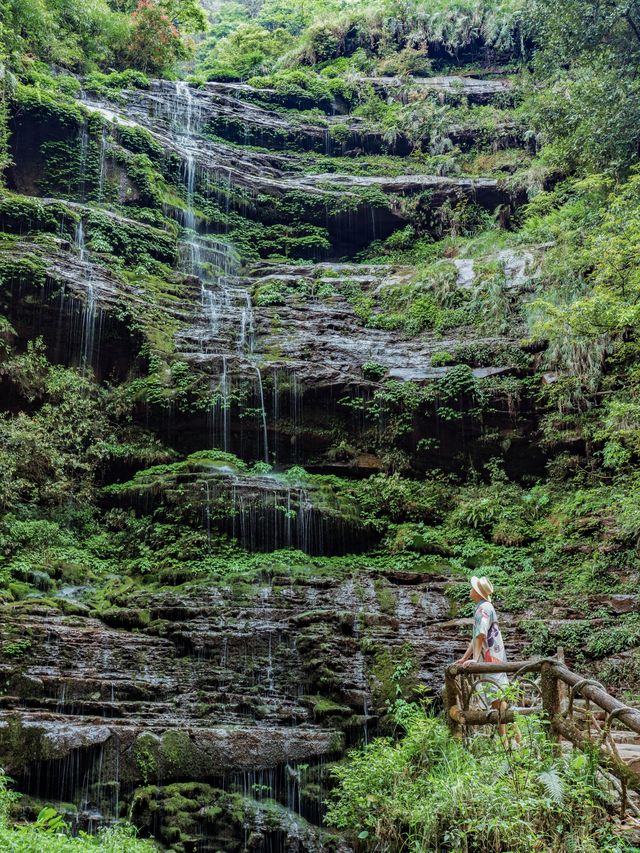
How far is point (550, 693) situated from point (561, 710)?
136mm

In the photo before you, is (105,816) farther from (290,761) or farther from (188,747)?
(290,761)

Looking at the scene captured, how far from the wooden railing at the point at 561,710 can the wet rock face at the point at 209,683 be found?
9.82 feet

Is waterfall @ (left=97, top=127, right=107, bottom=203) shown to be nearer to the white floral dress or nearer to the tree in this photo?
the tree

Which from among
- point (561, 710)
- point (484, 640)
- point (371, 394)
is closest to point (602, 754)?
point (561, 710)

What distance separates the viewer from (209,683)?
31.0 feet

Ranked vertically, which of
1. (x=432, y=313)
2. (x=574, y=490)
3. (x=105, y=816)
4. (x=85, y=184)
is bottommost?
(x=105, y=816)

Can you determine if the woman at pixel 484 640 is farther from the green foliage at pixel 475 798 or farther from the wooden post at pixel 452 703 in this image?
the green foliage at pixel 475 798

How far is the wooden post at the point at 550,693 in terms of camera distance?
15.9 ft

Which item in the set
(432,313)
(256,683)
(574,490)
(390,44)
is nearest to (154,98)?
(390,44)

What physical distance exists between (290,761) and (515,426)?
10017mm

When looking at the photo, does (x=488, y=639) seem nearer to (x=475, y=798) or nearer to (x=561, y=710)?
(x=561, y=710)

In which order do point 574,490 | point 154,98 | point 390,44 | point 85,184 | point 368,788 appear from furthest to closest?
point 390,44
point 154,98
point 85,184
point 574,490
point 368,788

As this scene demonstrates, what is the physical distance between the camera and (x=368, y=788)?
639 centimetres

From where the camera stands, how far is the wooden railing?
3.86 meters
